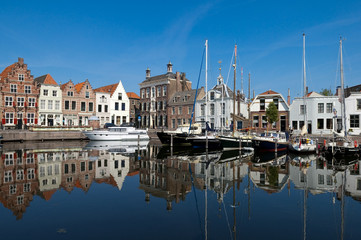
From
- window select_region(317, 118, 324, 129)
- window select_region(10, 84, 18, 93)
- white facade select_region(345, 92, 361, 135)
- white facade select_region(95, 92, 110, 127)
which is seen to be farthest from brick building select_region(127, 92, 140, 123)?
white facade select_region(345, 92, 361, 135)

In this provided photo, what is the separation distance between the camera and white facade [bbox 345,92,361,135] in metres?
43.1

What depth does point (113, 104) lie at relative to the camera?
65.8 metres

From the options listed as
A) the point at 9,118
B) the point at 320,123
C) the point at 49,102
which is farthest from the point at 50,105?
the point at 320,123

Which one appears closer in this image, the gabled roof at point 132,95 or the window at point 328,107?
the window at point 328,107

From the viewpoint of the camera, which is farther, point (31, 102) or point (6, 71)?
point (6, 71)

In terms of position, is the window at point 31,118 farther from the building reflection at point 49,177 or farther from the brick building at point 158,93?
the building reflection at point 49,177

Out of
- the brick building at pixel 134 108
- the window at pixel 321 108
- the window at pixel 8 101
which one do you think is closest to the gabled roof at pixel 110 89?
the brick building at pixel 134 108

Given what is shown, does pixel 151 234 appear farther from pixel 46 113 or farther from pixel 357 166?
pixel 46 113

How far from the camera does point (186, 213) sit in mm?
10680

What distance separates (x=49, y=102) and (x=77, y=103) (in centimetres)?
590

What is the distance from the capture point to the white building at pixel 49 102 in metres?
55.4

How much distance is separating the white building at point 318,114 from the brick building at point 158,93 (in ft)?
92.6

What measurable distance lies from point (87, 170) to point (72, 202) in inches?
296

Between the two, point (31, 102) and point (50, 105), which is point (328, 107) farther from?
point (31, 102)
